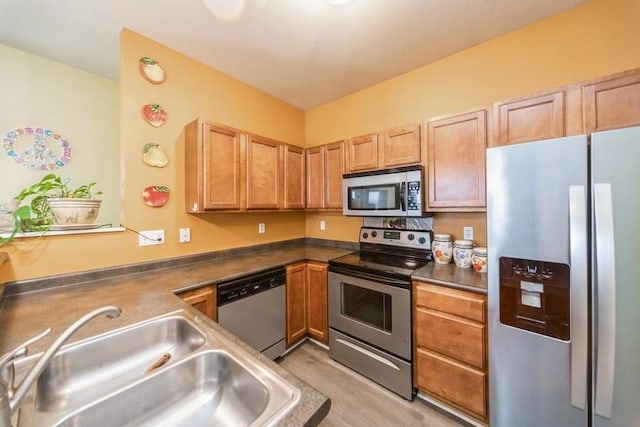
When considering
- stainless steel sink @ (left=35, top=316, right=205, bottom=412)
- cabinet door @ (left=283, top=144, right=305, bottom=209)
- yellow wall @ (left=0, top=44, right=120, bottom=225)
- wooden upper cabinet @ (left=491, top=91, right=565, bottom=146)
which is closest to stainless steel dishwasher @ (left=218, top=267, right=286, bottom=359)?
stainless steel sink @ (left=35, top=316, right=205, bottom=412)

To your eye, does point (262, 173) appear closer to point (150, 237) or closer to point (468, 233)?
point (150, 237)

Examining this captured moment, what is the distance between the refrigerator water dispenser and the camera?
1.20 metres

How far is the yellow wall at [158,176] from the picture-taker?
1.57m

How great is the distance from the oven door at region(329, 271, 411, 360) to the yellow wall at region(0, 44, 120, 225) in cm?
256

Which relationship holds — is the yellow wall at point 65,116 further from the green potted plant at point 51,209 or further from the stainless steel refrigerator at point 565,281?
the stainless steel refrigerator at point 565,281

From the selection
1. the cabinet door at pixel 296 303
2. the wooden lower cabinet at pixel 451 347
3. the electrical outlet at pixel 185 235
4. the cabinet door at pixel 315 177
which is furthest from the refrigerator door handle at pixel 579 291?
the electrical outlet at pixel 185 235

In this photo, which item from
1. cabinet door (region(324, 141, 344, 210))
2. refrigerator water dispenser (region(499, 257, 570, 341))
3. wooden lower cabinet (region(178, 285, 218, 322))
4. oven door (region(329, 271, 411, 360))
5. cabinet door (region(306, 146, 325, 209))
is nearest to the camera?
refrigerator water dispenser (region(499, 257, 570, 341))

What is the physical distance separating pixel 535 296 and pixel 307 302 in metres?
1.77

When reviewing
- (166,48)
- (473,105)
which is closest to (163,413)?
(166,48)

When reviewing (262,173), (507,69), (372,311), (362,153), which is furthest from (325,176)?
(507,69)

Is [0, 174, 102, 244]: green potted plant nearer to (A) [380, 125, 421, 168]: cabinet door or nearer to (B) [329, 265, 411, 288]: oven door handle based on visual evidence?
(B) [329, 265, 411, 288]: oven door handle

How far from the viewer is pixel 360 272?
1.98 m

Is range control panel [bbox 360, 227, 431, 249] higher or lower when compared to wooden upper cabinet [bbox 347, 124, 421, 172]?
lower

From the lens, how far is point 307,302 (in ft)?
7.93
